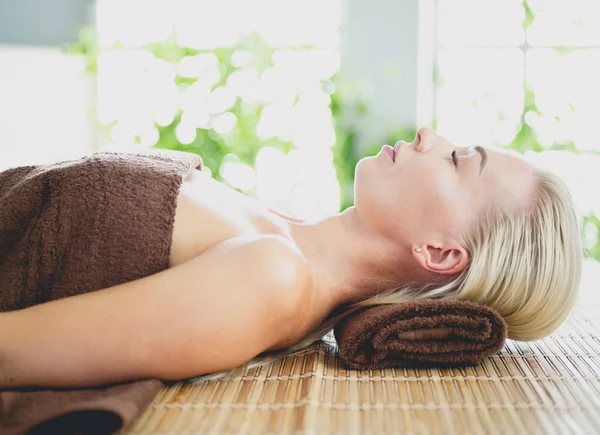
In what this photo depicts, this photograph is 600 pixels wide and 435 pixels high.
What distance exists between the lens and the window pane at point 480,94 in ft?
11.6

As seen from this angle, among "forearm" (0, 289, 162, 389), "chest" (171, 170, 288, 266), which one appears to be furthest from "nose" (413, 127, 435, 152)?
"forearm" (0, 289, 162, 389)

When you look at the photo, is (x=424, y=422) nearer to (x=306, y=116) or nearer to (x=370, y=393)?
(x=370, y=393)

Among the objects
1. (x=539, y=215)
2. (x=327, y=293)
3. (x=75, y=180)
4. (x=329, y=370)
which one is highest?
(x=75, y=180)

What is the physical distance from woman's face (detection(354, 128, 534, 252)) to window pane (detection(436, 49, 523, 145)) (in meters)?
2.04

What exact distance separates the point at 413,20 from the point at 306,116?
2.29 feet

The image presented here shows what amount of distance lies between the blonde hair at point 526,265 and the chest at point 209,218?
0.28 meters

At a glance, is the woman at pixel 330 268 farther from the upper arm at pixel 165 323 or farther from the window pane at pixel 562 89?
the window pane at pixel 562 89

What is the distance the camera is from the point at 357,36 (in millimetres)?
3365

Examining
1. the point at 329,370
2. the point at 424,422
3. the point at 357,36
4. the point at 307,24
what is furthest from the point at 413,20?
the point at 424,422

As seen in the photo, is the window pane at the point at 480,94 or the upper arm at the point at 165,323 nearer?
the upper arm at the point at 165,323

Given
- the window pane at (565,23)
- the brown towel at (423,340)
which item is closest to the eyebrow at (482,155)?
the brown towel at (423,340)

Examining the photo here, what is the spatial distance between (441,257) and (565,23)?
2.41 m

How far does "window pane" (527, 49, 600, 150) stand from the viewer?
352 cm

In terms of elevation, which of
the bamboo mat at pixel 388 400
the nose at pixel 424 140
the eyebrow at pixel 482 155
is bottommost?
the bamboo mat at pixel 388 400
